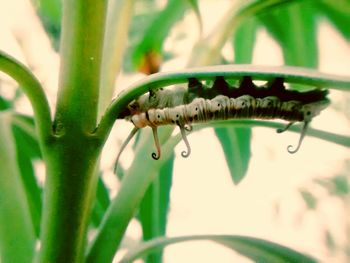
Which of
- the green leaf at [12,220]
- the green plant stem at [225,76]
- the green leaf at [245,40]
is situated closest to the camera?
the green plant stem at [225,76]

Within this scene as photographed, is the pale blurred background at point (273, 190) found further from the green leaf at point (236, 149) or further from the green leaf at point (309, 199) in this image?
the green leaf at point (236, 149)

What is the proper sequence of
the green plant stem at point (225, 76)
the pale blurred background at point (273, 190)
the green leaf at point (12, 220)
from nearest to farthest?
the green plant stem at point (225, 76), the green leaf at point (12, 220), the pale blurred background at point (273, 190)

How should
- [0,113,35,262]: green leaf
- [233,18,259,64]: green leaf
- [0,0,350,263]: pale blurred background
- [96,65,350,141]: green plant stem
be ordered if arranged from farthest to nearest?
[0,0,350,263]: pale blurred background, [233,18,259,64]: green leaf, [0,113,35,262]: green leaf, [96,65,350,141]: green plant stem

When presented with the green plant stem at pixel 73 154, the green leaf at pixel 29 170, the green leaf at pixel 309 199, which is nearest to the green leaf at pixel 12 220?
the green plant stem at pixel 73 154

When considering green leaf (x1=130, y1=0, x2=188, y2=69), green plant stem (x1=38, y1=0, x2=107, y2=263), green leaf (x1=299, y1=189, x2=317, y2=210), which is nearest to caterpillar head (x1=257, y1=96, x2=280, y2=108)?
green plant stem (x1=38, y1=0, x2=107, y2=263)

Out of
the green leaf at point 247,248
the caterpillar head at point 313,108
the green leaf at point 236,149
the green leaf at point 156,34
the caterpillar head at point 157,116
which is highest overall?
the green leaf at point 156,34

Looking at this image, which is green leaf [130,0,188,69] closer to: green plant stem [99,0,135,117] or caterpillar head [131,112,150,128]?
green plant stem [99,0,135,117]

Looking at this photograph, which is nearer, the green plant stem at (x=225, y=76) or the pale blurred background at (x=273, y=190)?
the green plant stem at (x=225, y=76)

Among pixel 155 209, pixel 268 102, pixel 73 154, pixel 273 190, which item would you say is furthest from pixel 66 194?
pixel 273 190

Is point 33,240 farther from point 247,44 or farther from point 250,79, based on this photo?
point 247,44
